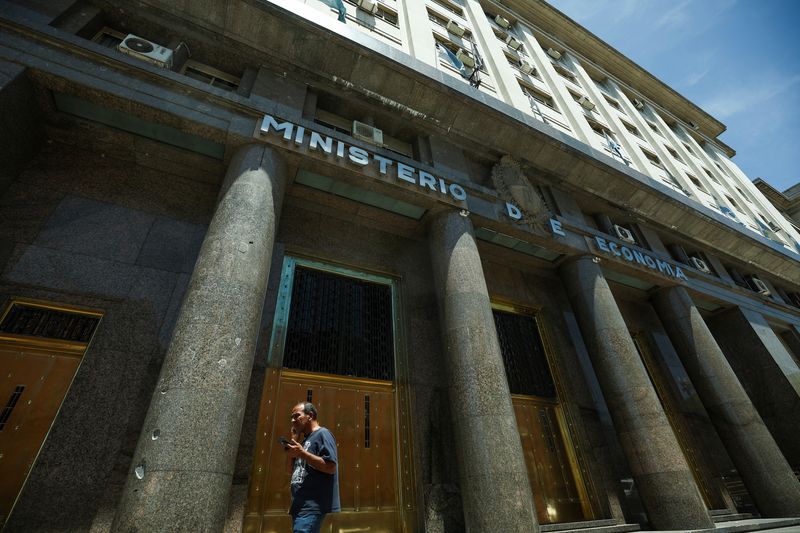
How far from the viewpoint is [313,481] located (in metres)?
3.38

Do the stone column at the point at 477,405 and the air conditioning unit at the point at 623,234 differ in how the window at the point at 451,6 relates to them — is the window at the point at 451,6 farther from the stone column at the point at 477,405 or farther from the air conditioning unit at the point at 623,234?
the stone column at the point at 477,405

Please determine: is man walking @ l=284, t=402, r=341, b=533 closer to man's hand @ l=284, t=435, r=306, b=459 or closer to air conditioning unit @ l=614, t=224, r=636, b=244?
man's hand @ l=284, t=435, r=306, b=459

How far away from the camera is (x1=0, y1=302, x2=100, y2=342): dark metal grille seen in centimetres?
534

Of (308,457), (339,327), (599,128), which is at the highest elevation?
(599,128)

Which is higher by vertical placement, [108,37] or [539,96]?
[539,96]

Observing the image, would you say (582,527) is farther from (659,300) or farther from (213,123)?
(213,123)

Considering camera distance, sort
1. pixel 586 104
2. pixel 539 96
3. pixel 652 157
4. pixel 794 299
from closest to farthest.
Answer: pixel 794 299 → pixel 539 96 → pixel 586 104 → pixel 652 157

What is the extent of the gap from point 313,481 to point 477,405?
131 inches

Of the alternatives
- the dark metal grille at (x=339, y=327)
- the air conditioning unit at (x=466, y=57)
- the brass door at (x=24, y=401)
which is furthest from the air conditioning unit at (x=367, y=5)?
the brass door at (x=24, y=401)

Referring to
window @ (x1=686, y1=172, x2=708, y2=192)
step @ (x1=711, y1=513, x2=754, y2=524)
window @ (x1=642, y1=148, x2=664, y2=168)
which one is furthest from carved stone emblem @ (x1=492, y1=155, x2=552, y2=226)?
window @ (x1=686, y1=172, x2=708, y2=192)

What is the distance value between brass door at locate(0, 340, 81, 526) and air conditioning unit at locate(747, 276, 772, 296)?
21.1 metres

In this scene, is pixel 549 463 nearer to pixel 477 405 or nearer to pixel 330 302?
pixel 477 405

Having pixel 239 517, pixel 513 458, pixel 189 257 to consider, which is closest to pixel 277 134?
pixel 189 257

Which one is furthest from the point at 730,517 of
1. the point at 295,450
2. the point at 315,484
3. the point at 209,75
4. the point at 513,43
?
the point at 513,43
